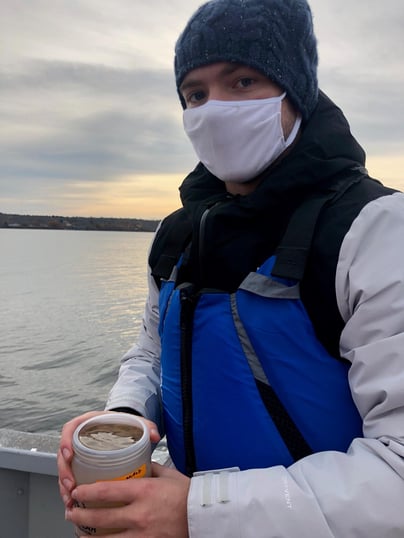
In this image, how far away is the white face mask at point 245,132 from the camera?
1.90 metres

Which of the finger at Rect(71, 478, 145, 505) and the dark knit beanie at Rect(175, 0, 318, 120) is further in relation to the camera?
the dark knit beanie at Rect(175, 0, 318, 120)

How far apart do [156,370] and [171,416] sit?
17.0 inches

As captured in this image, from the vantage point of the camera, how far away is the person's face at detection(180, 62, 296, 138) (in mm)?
1922

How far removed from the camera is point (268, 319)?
61.5 inches

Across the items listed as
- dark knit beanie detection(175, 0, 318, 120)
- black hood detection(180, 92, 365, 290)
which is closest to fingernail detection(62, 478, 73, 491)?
black hood detection(180, 92, 365, 290)

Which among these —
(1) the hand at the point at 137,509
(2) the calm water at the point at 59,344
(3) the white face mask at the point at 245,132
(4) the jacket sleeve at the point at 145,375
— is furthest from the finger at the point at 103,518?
(2) the calm water at the point at 59,344

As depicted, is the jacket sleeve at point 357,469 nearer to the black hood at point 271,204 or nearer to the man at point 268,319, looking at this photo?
the man at point 268,319

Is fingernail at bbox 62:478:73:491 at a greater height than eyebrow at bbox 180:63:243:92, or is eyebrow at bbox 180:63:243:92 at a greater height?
eyebrow at bbox 180:63:243:92

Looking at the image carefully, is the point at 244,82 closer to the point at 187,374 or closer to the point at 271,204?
the point at 271,204

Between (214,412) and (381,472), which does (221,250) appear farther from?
(381,472)

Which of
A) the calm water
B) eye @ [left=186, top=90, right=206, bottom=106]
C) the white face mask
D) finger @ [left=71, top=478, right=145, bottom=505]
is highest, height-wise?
eye @ [left=186, top=90, right=206, bottom=106]

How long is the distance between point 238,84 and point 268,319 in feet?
3.40

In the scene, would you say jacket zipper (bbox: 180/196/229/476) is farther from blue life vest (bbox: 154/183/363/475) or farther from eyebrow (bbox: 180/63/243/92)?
eyebrow (bbox: 180/63/243/92)

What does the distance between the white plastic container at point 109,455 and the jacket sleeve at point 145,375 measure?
1.64 feet
